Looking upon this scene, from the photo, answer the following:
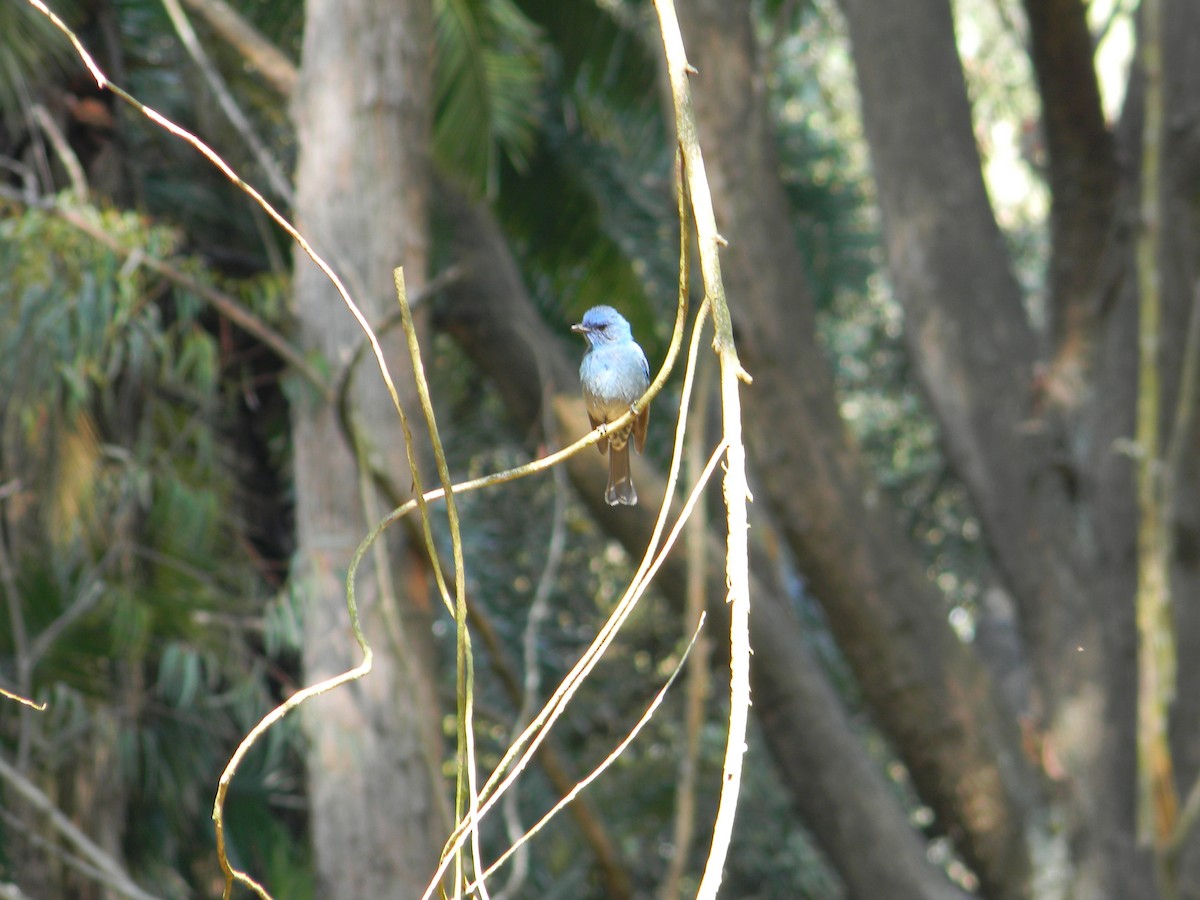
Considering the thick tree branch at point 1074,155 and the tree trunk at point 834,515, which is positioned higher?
the thick tree branch at point 1074,155

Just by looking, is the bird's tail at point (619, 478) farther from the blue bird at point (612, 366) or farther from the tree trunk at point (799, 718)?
the tree trunk at point (799, 718)

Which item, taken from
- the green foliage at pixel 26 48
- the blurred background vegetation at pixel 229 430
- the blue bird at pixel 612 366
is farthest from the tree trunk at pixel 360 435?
the blue bird at pixel 612 366

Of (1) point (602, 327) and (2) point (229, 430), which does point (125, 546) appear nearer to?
(2) point (229, 430)

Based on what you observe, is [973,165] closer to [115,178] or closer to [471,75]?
[471,75]

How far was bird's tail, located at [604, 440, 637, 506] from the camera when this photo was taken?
1.35 metres

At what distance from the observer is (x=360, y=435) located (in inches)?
138

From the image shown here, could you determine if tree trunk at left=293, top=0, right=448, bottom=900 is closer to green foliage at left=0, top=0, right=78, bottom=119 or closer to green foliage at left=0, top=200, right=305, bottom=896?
green foliage at left=0, top=200, right=305, bottom=896

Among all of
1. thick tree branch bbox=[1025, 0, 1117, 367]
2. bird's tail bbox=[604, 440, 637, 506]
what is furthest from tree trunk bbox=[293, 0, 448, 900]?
thick tree branch bbox=[1025, 0, 1117, 367]

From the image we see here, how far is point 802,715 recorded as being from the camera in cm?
483

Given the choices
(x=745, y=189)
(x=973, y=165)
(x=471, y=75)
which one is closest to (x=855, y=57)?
(x=973, y=165)

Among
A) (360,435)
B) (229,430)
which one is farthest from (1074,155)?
(229,430)

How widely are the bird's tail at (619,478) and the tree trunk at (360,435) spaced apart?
2015 millimetres

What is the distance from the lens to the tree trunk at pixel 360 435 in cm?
353

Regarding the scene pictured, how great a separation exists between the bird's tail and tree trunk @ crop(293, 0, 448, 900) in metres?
2.02
